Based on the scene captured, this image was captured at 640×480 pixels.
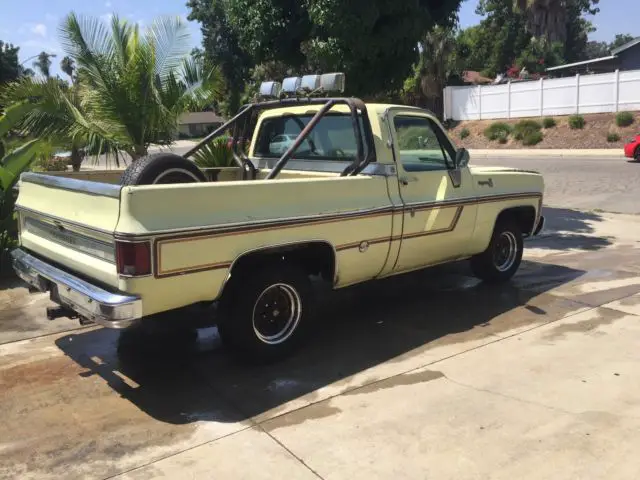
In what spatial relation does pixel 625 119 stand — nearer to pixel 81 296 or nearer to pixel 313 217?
pixel 313 217

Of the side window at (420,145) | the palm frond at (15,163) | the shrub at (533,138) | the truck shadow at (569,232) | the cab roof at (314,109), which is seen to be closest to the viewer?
the cab roof at (314,109)

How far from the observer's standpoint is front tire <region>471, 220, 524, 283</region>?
6.73m

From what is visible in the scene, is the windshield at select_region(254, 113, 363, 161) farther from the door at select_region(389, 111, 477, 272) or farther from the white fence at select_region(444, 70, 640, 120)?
the white fence at select_region(444, 70, 640, 120)

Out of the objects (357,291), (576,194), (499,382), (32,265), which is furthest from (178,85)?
(576,194)

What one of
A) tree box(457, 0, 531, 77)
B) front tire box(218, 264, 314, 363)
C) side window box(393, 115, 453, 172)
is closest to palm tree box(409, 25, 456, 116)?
tree box(457, 0, 531, 77)

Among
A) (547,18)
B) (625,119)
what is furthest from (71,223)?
(547,18)

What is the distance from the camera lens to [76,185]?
4215mm

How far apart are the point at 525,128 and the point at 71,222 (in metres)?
30.8

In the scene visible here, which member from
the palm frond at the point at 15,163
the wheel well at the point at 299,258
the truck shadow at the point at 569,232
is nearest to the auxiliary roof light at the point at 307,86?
the wheel well at the point at 299,258

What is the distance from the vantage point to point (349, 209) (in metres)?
4.86

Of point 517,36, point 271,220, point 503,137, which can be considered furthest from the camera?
point 517,36

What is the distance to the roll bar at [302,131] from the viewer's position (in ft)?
17.0

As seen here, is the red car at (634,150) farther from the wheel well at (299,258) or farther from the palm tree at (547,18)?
the palm tree at (547,18)

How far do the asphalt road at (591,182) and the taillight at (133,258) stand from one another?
11.2 m
